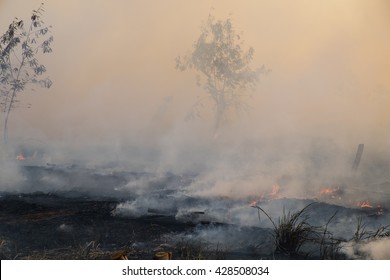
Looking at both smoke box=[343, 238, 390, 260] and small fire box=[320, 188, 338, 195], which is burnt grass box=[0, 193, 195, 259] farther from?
smoke box=[343, 238, 390, 260]

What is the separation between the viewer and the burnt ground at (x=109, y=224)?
3.21m

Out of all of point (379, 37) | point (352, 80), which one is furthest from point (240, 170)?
point (379, 37)

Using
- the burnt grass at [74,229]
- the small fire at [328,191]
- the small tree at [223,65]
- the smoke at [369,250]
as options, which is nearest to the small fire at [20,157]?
the burnt grass at [74,229]

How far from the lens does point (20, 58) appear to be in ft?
11.1

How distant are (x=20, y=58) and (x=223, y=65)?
148 cm

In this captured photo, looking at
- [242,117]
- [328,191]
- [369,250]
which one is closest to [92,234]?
[242,117]

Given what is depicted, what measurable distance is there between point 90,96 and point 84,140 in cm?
32

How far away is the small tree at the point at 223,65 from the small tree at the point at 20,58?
100cm

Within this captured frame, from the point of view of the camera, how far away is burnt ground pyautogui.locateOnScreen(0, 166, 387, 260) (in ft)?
10.5

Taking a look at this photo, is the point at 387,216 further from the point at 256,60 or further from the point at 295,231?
the point at 256,60

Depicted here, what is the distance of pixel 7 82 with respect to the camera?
341 centimetres

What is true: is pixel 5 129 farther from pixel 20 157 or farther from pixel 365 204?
pixel 365 204

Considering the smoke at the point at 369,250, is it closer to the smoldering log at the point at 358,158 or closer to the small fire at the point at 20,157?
the smoldering log at the point at 358,158
